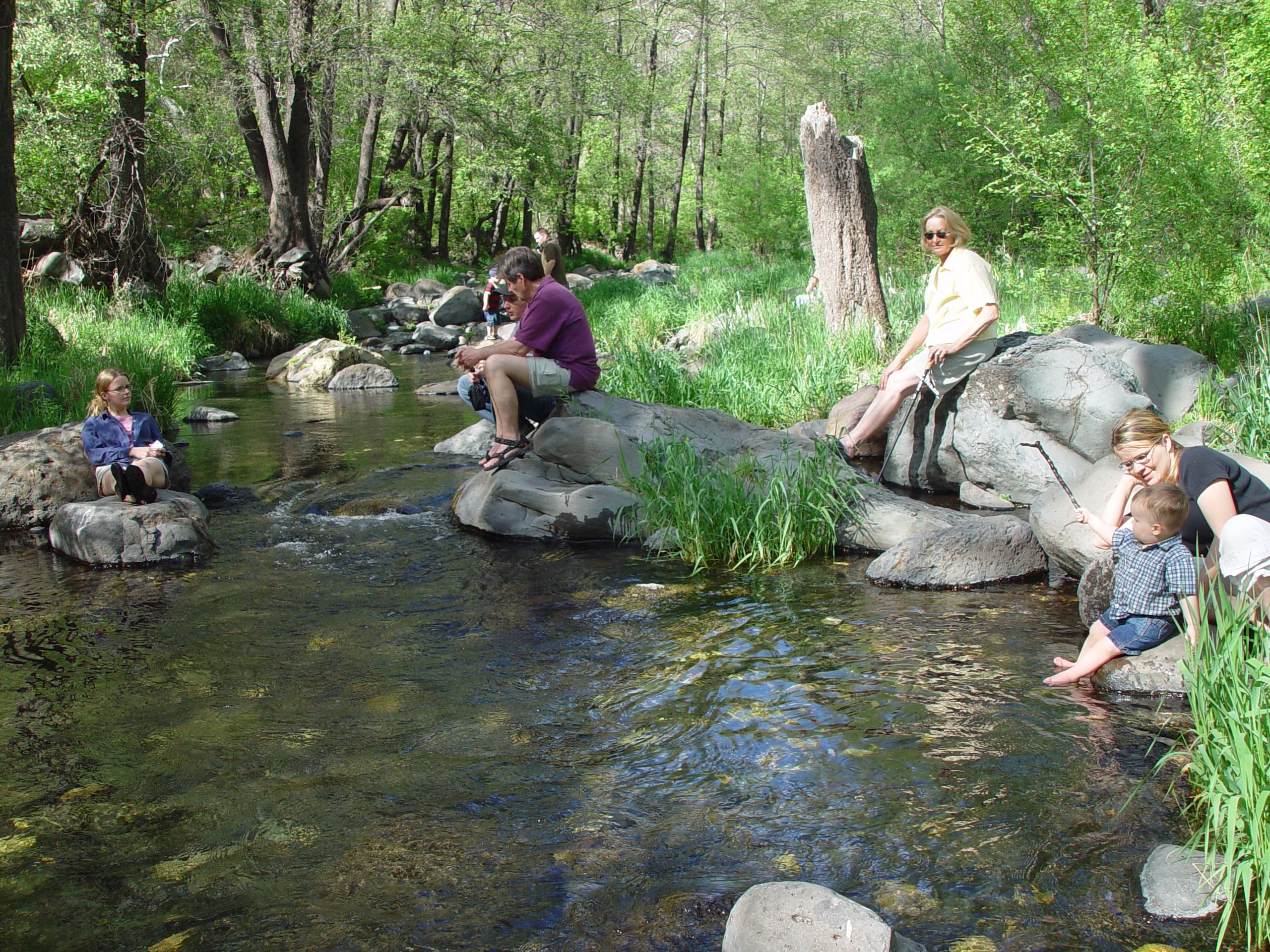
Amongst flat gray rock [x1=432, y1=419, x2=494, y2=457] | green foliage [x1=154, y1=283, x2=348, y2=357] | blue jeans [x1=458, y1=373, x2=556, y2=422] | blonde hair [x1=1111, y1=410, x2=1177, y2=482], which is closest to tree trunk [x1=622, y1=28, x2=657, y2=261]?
green foliage [x1=154, y1=283, x2=348, y2=357]

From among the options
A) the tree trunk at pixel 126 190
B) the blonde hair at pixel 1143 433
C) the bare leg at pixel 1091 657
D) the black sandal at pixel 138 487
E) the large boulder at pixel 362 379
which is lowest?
the bare leg at pixel 1091 657

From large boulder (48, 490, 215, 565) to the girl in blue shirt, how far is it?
376mm

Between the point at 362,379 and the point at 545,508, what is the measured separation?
8.63m

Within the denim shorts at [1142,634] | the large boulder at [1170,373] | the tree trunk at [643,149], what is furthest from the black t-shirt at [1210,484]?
the tree trunk at [643,149]

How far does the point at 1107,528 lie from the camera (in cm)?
411

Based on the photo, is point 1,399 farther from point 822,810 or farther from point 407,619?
point 822,810

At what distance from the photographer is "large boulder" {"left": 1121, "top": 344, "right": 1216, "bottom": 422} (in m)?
7.22

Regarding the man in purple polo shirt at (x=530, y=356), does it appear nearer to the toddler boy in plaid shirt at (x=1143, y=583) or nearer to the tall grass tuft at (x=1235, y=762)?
the toddler boy in plaid shirt at (x=1143, y=583)

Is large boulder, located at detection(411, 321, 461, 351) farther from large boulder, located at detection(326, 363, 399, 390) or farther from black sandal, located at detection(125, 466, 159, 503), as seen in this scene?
black sandal, located at detection(125, 466, 159, 503)

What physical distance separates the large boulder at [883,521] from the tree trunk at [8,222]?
847 centimetres

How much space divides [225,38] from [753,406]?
16156 millimetres

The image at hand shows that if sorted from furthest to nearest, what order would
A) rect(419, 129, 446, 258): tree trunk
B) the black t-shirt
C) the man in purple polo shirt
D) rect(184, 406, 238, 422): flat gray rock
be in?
1. rect(419, 129, 446, 258): tree trunk
2. rect(184, 406, 238, 422): flat gray rock
3. the man in purple polo shirt
4. the black t-shirt

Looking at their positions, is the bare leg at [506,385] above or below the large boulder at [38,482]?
above

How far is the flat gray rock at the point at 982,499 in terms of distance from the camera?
6.76 meters
